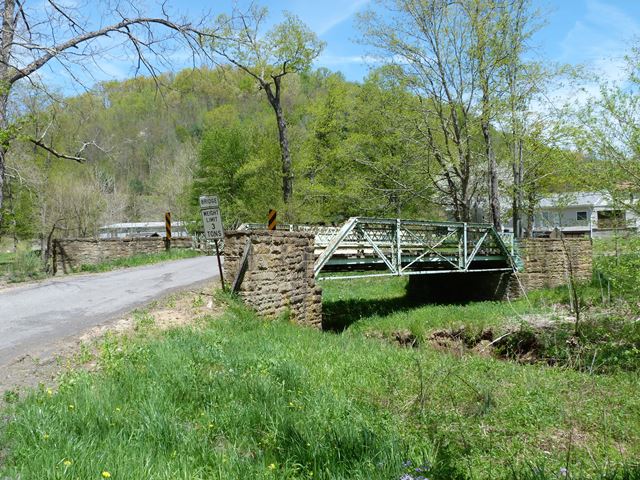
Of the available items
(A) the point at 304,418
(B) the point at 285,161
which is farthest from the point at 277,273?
(B) the point at 285,161

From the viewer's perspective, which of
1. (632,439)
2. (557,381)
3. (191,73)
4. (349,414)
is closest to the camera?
(349,414)

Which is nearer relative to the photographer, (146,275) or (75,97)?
(75,97)

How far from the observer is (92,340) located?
771 cm

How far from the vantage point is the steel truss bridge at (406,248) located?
14.3 metres

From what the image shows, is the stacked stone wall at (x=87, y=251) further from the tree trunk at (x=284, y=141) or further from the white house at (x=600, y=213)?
the white house at (x=600, y=213)

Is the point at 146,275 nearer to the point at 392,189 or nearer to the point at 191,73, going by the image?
the point at 191,73

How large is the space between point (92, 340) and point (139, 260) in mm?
13260

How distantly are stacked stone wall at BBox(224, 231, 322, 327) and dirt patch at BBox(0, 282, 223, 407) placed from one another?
824 mm

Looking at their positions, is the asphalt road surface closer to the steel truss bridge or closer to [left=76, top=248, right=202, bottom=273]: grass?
[left=76, top=248, right=202, bottom=273]: grass

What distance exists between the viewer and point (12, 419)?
14.6ft

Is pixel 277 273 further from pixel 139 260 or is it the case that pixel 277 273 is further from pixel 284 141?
pixel 284 141

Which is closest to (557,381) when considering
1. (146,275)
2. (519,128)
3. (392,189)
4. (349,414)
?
(349,414)

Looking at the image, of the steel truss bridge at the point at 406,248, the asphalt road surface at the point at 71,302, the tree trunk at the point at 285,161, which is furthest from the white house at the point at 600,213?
the tree trunk at the point at 285,161

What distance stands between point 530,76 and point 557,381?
1574 cm
